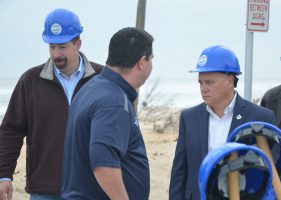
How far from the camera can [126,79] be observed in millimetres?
3627

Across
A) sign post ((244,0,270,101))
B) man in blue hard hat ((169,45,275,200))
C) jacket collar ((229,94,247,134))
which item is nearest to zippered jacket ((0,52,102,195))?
man in blue hard hat ((169,45,275,200))

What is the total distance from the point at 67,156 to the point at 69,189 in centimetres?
18

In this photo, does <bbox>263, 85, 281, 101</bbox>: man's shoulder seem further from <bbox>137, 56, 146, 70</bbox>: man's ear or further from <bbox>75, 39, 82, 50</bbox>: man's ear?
<bbox>137, 56, 146, 70</bbox>: man's ear

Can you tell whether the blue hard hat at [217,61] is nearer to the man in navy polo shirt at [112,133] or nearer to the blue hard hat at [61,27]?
the man in navy polo shirt at [112,133]

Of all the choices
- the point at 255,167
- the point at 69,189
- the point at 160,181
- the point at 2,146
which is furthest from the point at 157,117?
the point at 255,167

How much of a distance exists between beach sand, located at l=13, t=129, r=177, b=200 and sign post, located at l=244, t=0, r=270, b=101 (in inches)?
84.8

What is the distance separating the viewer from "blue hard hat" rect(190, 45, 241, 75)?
4238 mm

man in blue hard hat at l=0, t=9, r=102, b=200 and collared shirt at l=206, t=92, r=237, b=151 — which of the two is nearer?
collared shirt at l=206, t=92, r=237, b=151

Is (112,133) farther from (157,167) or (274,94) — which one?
(157,167)

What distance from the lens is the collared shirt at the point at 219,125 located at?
4.30 meters

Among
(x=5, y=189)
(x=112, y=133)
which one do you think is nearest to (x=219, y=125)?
(x=112, y=133)

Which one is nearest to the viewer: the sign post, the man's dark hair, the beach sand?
the man's dark hair

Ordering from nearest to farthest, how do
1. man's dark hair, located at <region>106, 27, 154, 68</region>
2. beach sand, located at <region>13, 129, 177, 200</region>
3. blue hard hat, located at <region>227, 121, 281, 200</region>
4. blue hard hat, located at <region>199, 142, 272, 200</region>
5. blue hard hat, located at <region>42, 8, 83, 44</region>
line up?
1. blue hard hat, located at <region>199, 142, 272, 200</region>
2. blue hard hat, located at <region>227, 121, 281, 200</region>
3. man's dark hair, located at <region>106, 27, 154, 68</region>
4. blue hard hat, located at <region>42, 8, 83, 44</region>
5. beach sand, located at <region>13, 129, 177, 200</region>

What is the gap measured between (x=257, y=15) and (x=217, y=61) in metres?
3.67
